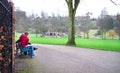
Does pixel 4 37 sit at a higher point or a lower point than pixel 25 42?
higher

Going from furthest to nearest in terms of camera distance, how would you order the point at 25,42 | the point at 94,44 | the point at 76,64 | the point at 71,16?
the point at 94,44 < the point at 71,16 < the point at 25,42 < the point at 76,64

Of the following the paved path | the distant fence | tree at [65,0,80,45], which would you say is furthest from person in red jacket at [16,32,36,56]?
tree at [65,0,80,45]

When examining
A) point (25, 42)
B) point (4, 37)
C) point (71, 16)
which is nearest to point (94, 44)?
point (71, 16)

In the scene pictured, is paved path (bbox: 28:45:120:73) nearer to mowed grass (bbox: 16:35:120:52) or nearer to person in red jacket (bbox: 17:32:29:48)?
person in red jacket (bbox: 17:32:29:48)

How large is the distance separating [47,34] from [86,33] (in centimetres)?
1142

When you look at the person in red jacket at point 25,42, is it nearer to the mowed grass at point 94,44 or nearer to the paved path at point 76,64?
the paved path at point 76,64

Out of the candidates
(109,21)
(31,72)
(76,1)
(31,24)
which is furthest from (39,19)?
(31,72)

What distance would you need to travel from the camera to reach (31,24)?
84.1 m

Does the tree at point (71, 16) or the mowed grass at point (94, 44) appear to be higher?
the tree at point (71, 16)

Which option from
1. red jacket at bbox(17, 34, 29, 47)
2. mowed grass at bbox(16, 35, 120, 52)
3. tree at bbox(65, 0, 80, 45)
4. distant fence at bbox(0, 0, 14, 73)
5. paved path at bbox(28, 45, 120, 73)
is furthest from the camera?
tree at bbox(65, 0, 80, 45)

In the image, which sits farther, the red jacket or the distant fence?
the red jacket

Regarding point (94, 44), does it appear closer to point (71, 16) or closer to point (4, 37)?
point (71, 16)

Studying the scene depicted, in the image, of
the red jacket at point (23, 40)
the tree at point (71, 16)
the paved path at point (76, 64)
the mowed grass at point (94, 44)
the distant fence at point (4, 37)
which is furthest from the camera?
the tree at point (71, 16)

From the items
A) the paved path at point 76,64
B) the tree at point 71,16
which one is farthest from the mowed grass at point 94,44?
the paved path at point 76,64
